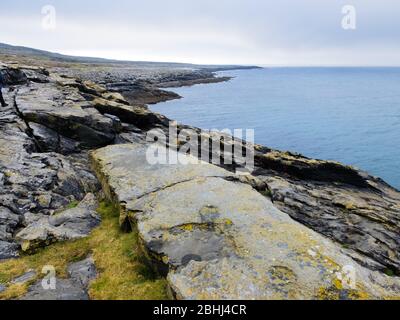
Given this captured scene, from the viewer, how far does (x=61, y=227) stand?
49.9ft

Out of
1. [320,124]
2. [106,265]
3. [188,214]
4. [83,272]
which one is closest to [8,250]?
[83,272]

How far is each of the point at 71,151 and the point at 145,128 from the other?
10.9 meters

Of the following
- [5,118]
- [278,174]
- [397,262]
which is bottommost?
[397,262]

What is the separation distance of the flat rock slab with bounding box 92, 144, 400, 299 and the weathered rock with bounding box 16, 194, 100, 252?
1.75 meters

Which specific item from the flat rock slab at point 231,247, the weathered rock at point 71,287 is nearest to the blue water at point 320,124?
the flat rock slab at point 231,247

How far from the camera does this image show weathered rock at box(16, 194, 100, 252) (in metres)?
14.0

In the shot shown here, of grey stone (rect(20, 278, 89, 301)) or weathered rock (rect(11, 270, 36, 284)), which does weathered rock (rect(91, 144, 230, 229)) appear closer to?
grey stone (rect(20, 278, 89, 301))

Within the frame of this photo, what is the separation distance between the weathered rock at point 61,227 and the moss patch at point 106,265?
360 millimetres

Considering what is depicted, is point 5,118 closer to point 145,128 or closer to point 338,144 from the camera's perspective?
point 145,128

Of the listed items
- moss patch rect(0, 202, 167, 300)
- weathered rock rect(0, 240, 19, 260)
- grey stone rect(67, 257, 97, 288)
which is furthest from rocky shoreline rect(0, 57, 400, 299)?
moss patch rect(0, 202, 167, 300)

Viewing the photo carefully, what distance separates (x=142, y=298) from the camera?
10969mm

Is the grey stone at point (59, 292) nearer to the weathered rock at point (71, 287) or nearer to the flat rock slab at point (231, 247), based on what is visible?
the weathered rock at point (71, 287)
